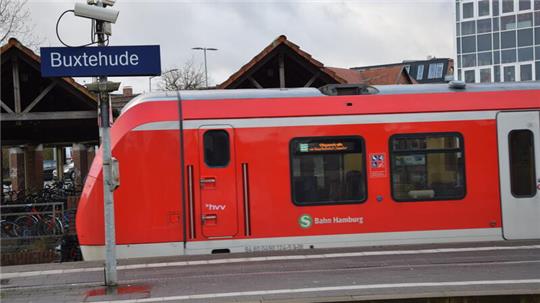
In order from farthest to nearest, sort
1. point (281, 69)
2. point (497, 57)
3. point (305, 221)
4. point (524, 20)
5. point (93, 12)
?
point (497, 57) < point (524, 20) < point (281, 69) < point (305, 221) < point (93, 12)

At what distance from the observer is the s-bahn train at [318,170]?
9.11 meters

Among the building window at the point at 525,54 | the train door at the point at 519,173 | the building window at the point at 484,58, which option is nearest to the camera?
the train door at the point at 519,173

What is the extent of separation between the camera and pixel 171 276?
7699 millimetres

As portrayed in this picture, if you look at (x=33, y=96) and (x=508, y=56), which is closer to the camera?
(x=33, y=96)

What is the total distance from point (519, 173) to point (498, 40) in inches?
1648

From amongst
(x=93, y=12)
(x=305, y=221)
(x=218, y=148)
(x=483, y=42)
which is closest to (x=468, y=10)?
(x=483, y=42)

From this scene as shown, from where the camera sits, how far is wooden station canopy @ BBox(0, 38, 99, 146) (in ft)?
46.6

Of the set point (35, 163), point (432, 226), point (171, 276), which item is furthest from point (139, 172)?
point (35, 163)

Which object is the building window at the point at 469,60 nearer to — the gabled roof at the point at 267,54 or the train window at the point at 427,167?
the gabled roof at the point at 267,54

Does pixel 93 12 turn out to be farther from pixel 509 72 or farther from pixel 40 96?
pixel 509 72

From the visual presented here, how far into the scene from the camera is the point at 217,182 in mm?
9195

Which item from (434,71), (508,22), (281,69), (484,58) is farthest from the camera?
(434,71)

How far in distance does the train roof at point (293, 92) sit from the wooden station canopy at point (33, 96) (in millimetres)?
5470

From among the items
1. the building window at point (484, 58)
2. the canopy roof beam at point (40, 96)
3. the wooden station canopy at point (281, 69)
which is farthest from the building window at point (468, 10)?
the canopy roof beam at point (40, 96)
